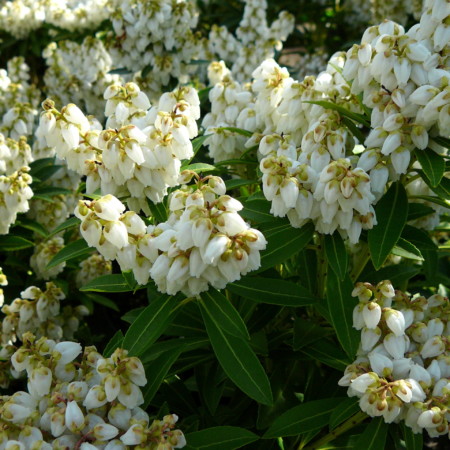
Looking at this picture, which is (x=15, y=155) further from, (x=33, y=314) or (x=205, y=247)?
(x=205, y=247)

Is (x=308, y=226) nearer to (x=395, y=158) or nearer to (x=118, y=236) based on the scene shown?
(x=395, y=158)

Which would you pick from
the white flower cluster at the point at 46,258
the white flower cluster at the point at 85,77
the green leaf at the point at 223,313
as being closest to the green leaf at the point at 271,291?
the green leaf at the point at 223,313

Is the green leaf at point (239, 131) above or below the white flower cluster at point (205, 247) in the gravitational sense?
below

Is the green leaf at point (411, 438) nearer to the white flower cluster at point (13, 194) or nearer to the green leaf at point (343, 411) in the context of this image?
the green leaf at point (343, 411)

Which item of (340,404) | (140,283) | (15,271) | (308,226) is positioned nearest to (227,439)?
(340,404)

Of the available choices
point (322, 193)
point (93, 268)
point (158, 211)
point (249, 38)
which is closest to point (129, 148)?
point (158, 211)

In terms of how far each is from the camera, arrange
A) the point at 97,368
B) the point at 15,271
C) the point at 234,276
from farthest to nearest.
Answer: the point at 15,271, the point at 97,368, the point at 234,276

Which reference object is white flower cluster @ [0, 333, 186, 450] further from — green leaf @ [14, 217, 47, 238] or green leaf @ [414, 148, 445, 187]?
green leaf @ [14, 217, 47, 238]
